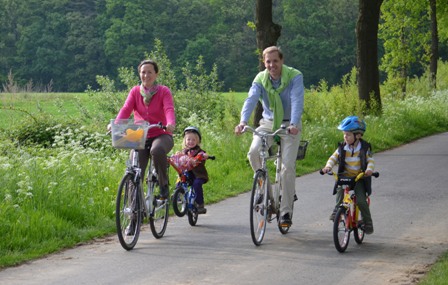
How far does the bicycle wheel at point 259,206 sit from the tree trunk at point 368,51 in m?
18.3

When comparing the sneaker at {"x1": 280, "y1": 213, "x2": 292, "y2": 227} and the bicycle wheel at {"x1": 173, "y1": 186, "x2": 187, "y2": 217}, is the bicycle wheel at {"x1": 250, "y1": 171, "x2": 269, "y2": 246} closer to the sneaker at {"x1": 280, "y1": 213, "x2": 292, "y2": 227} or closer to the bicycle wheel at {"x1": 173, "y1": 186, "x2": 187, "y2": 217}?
the sneaker at {"x1": 280, "y1": 213, "x2": 292, "y2": 227}

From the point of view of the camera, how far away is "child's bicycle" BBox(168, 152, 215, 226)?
1118 centimetres

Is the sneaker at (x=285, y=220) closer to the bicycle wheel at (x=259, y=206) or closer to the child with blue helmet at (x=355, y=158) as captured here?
the bicycle wheel at (x=259, y=206)

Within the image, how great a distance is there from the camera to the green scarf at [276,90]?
1038cm

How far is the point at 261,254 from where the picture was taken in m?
9.46

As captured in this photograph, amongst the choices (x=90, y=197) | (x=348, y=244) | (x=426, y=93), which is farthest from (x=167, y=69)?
(x=426, y=93)

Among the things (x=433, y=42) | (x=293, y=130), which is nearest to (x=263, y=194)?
(x=293, y=130)

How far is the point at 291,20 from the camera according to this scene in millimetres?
99812

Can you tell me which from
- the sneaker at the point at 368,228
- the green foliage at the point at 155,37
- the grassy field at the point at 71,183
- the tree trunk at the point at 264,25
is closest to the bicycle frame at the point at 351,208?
the sneaker at the point at 368,228

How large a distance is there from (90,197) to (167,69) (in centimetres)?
1366

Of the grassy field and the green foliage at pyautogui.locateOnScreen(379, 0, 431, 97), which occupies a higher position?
the green foliage at pyautogui.locateOnScreen(379, 0, 431, 97)

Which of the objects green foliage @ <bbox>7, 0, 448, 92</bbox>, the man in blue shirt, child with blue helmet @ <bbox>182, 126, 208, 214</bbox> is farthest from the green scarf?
green foliage @ <bbox>7, 0, 448, 92</bbox>

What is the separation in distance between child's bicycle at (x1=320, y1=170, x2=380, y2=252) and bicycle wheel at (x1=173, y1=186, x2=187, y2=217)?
2132mm

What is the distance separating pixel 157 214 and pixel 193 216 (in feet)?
2.58
